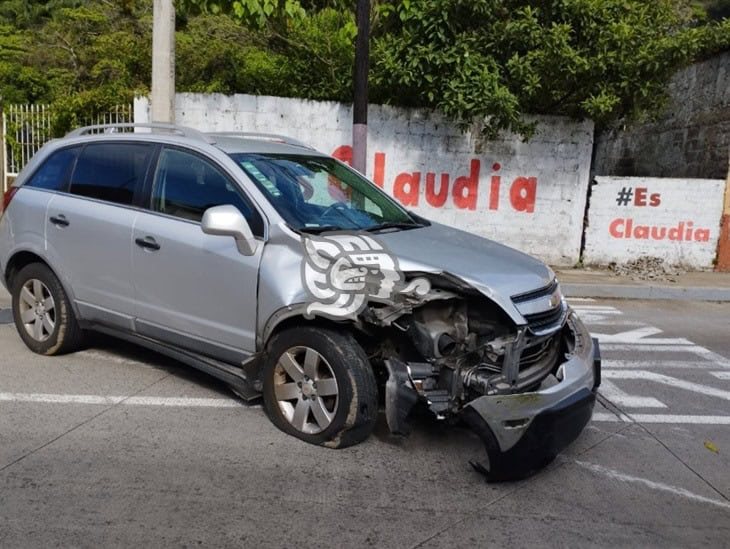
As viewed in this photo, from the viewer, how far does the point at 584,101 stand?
32.2ft

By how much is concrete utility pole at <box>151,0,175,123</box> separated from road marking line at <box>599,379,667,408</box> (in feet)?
23.6

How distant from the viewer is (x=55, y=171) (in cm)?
516

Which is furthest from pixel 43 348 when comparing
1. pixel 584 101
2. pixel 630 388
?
pixel 584 101

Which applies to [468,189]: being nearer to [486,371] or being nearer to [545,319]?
[545,319]

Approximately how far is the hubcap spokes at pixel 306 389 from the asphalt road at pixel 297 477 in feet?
0.56

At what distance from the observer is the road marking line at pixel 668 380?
5121 millimetres

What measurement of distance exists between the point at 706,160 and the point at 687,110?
1350mm

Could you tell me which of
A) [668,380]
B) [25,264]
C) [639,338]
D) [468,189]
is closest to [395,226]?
[668,380]

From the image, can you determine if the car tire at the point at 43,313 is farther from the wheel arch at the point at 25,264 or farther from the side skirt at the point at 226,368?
the side skirt at the point at 226,368

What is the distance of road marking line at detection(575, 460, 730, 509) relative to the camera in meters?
3.42

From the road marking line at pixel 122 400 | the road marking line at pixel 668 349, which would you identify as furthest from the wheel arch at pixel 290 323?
the road marking line at pixel 668 349

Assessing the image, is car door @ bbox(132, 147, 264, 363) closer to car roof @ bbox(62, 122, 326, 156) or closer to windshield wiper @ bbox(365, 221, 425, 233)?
car roof @ bbox(62, 122, 326, 156)

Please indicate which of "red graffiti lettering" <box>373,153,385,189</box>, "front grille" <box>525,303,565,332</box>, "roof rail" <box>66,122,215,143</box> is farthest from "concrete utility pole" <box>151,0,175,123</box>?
"front grille" <box>525,303,565,332</box>

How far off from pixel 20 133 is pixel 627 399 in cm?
1072
